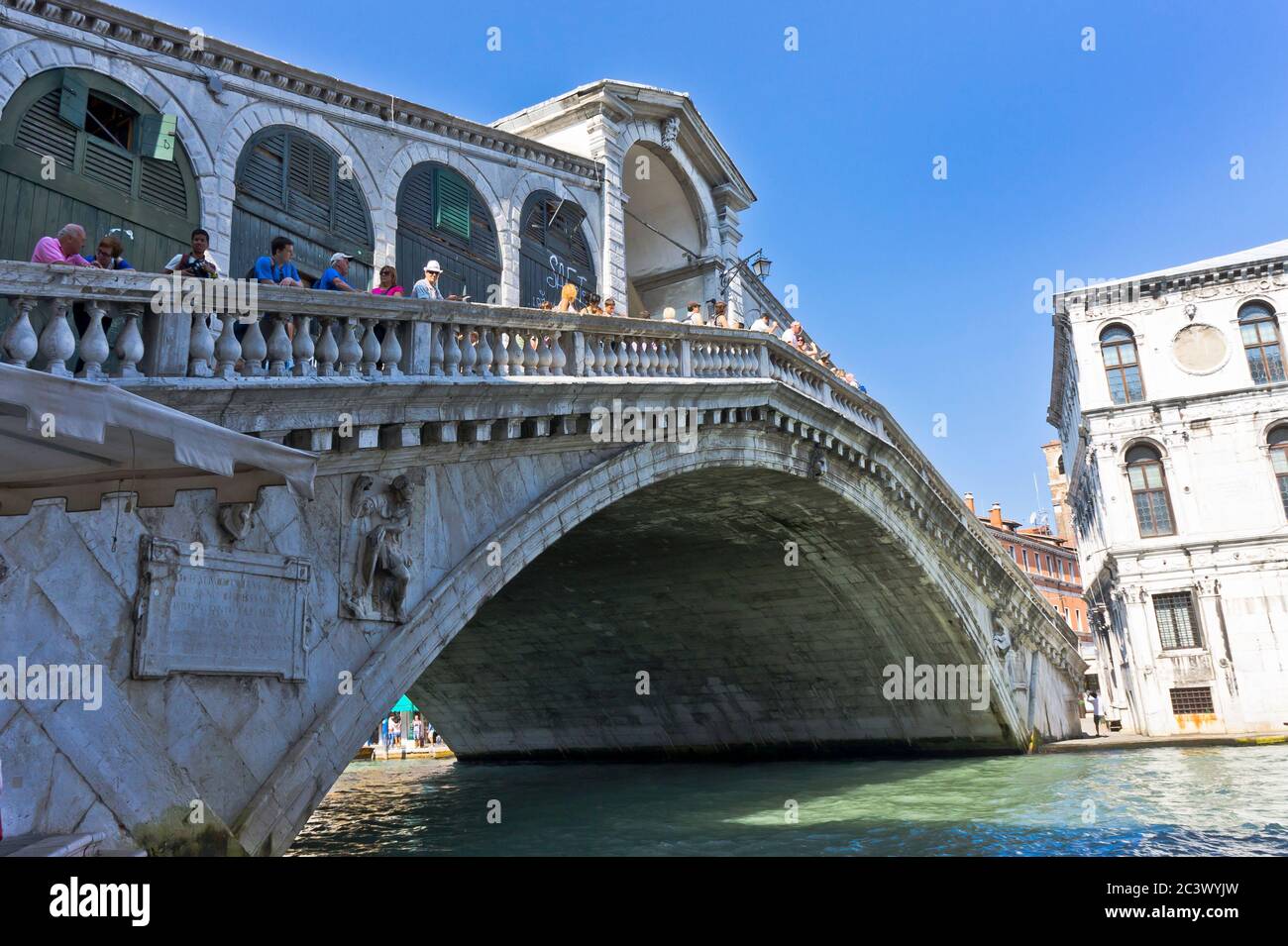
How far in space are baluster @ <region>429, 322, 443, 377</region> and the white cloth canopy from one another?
2893mm

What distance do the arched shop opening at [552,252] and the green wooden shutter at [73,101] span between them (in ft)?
20.6

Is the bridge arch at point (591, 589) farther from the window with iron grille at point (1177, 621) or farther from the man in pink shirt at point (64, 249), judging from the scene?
the window with iron grille at point (1177, 621)

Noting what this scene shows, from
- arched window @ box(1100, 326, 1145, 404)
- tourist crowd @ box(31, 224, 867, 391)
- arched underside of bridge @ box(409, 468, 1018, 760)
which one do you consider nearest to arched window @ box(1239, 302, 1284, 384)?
arched window @ box(1100, 326, 1145, 404)

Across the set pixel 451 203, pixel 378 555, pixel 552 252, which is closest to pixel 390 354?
pixel 378 555

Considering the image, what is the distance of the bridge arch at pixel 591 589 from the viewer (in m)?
7.09

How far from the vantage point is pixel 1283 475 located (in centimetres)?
2736

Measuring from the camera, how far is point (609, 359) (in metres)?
10.9

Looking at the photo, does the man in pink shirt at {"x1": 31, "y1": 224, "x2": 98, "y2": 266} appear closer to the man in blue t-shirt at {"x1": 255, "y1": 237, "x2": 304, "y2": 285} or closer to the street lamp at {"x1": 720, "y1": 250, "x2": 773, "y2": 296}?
the man in blue t-shirt at {"x1": 255, "y1": 237, "x2": 304, "y2": 285}

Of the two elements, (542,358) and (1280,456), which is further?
(1280,456)

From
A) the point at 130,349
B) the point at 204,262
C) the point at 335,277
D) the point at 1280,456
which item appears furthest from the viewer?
the point at 1280,456

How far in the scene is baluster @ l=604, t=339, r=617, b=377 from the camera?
10.8m

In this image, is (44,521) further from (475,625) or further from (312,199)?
(475,625)

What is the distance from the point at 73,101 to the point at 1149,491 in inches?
1134

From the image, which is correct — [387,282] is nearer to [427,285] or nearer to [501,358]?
[427,285]
